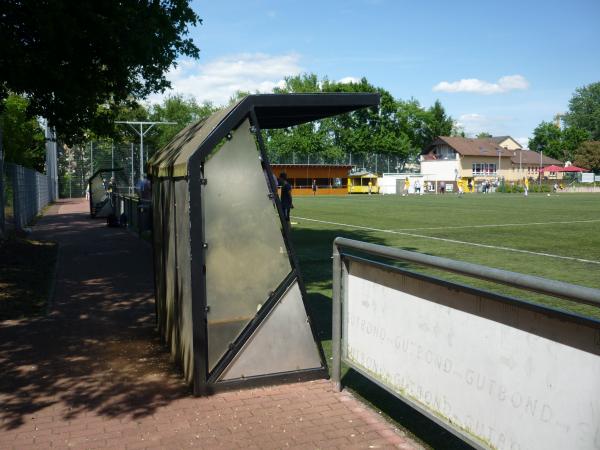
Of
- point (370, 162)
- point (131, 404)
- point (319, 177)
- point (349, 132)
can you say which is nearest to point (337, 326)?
point (131, 404)

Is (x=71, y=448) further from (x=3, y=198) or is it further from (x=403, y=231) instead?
(x=403, y=231)

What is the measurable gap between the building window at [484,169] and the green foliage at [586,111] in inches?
1649

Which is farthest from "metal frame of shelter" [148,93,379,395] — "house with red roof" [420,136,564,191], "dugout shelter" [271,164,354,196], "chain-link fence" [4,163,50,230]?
"house with red roof" [420,136,564,191]

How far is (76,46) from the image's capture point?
1036 cm

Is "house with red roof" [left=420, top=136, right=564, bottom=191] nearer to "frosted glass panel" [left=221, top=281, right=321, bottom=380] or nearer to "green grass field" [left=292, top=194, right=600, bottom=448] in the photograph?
"green grass field" [left=292, top=194, right=600, bottom=448]

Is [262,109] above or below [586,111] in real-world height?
below

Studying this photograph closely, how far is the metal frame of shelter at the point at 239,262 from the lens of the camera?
15.1 feet

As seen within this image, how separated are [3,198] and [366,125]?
79.8 m

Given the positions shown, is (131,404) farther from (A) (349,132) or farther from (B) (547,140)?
(B) (547,140)

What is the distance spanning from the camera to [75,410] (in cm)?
452

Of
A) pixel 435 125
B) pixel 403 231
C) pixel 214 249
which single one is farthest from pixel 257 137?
pixel 435 125

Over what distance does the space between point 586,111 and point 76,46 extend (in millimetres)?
140650

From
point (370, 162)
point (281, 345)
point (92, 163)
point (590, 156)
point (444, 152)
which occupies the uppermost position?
point (444, 152)

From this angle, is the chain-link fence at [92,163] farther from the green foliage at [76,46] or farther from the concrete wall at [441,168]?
the concrete wall at [441,168]
